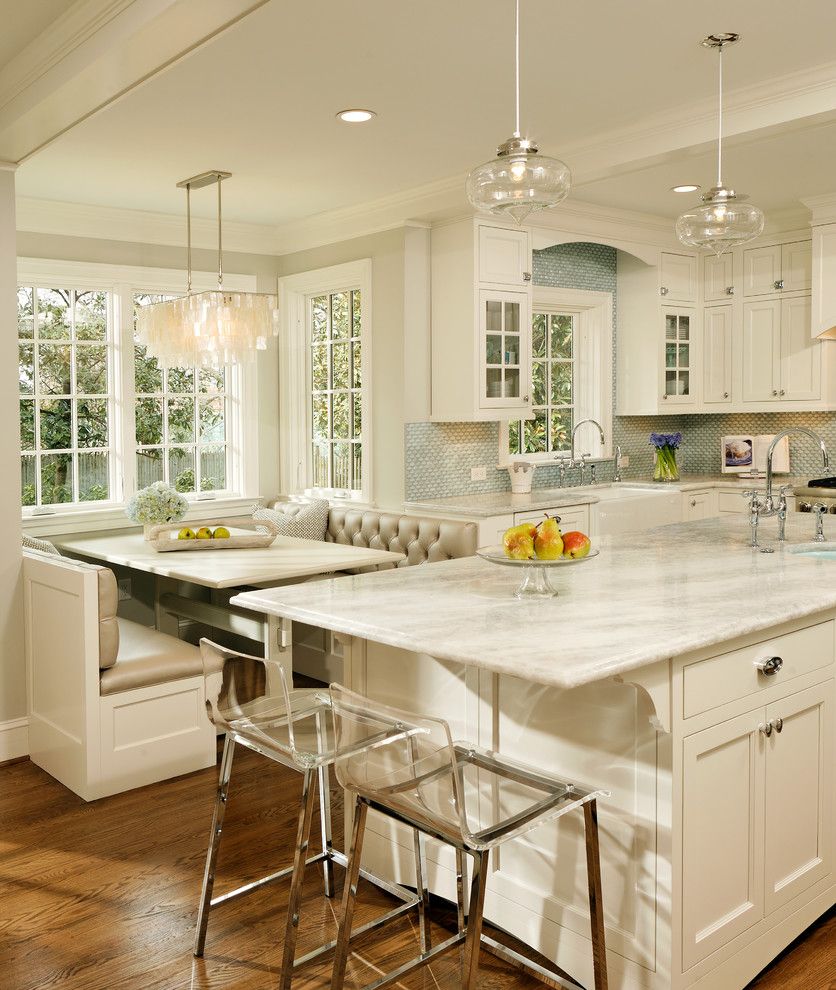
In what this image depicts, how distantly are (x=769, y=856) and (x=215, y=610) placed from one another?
272 cm

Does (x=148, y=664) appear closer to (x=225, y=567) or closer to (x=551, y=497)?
(x=225, y=567)

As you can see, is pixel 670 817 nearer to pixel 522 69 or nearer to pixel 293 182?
pixel 522 69

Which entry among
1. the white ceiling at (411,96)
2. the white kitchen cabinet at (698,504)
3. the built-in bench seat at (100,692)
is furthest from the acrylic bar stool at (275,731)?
the white kitchen cabinet at (698,504)

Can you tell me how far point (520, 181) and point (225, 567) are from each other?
2537 mm

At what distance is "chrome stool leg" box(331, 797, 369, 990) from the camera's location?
6.91 ft

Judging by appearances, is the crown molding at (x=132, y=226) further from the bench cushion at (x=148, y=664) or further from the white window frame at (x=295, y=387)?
the bench cushion at (x=148, y=664)

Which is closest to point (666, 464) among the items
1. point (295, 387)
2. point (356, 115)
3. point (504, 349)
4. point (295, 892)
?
point (504, 349)

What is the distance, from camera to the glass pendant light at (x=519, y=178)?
2295 millimetres

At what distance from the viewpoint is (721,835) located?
227 cm

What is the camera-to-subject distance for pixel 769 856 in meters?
2.44

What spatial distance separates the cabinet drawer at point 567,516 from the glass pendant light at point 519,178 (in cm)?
314

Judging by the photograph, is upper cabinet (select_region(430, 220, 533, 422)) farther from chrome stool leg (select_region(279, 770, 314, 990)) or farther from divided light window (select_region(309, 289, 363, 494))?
chrome stool leg (select_region(279, 770, 314, 990))

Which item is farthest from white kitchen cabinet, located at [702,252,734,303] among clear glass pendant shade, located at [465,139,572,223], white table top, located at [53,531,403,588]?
clear glass pendant shade, located at [465,139,572,223]

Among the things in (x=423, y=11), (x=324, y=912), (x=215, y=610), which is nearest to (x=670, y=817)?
(x=324, y=912)
